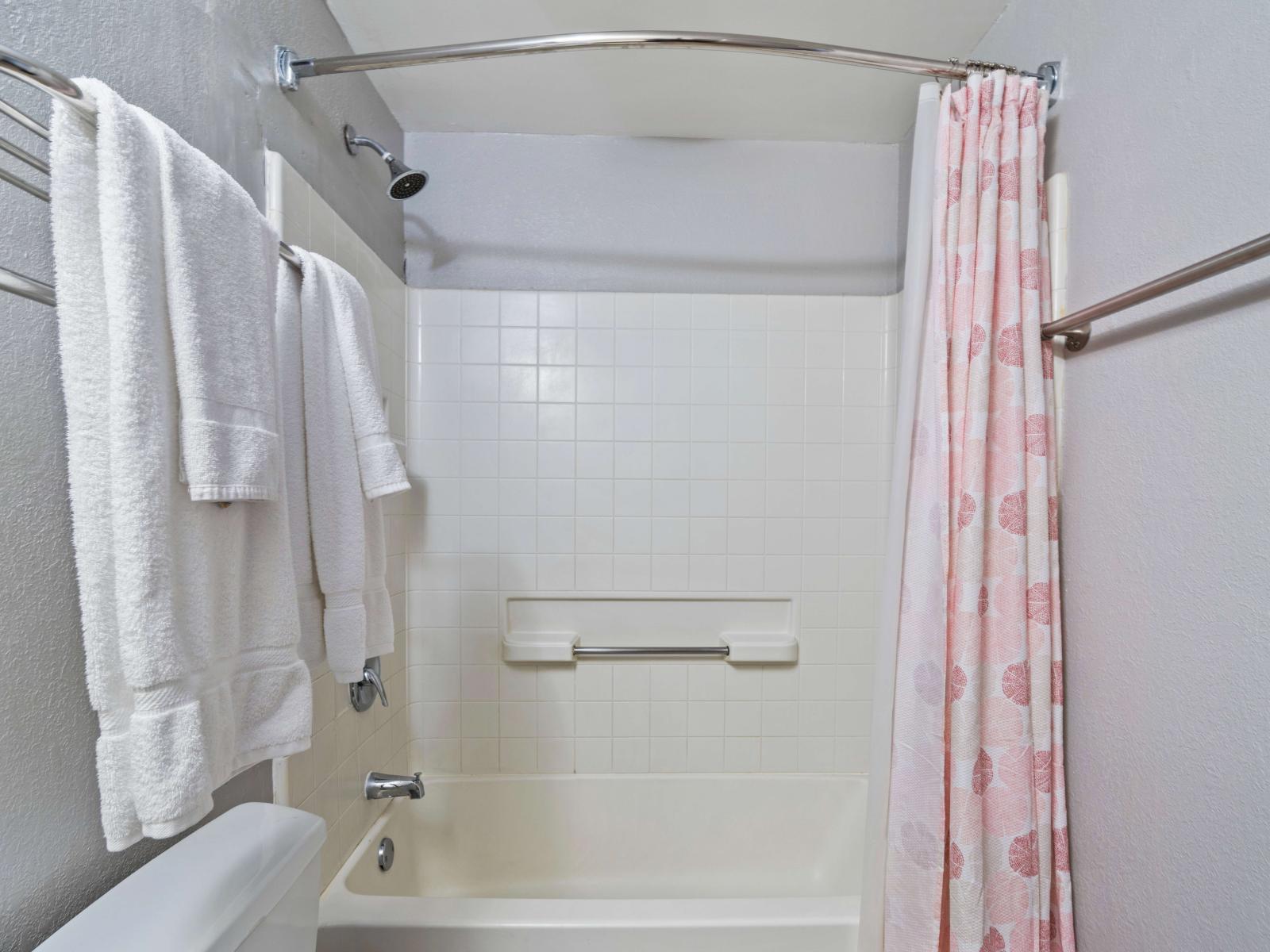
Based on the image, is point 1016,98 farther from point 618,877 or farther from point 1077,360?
point 618,877

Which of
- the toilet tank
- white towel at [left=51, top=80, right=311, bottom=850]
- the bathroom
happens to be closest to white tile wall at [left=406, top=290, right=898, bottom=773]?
the bathroom

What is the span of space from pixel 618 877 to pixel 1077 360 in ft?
5.60

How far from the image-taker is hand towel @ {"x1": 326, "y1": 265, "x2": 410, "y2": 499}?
96 centimetres

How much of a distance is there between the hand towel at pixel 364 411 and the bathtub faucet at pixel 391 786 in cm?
88

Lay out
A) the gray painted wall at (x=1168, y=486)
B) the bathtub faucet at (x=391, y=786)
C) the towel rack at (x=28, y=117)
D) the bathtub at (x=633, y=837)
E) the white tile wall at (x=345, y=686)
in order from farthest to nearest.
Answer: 1. the bathtub at (x=633, y=837)
2. the bathtub faucet at (x=391, y=786)
3. the white tile wall at (x=345, y=686)
4. the gray painted wall at (x=1168, y=486)
5. the towel rack at (x=28, y=117)

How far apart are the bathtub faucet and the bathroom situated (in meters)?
0.01

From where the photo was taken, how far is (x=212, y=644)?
26.1 inches

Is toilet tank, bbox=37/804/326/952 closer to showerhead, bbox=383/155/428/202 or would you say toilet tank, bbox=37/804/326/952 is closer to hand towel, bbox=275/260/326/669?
hand towel, bbox=275/260/326/669

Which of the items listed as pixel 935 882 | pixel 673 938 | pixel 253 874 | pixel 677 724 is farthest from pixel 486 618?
pixel 935 882

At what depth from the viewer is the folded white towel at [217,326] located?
0.62 meters

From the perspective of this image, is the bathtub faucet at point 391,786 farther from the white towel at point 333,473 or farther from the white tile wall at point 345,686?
the white towel at point 333,473

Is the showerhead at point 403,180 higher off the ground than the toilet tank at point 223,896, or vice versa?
the showerhead at point 403,180

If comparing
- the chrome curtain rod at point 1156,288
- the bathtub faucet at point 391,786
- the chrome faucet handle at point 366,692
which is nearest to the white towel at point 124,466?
the chrome faucet handle at point 366,692

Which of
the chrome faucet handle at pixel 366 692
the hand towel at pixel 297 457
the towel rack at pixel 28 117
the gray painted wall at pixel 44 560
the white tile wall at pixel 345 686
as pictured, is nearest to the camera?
the towel rack at pixel 28 117
